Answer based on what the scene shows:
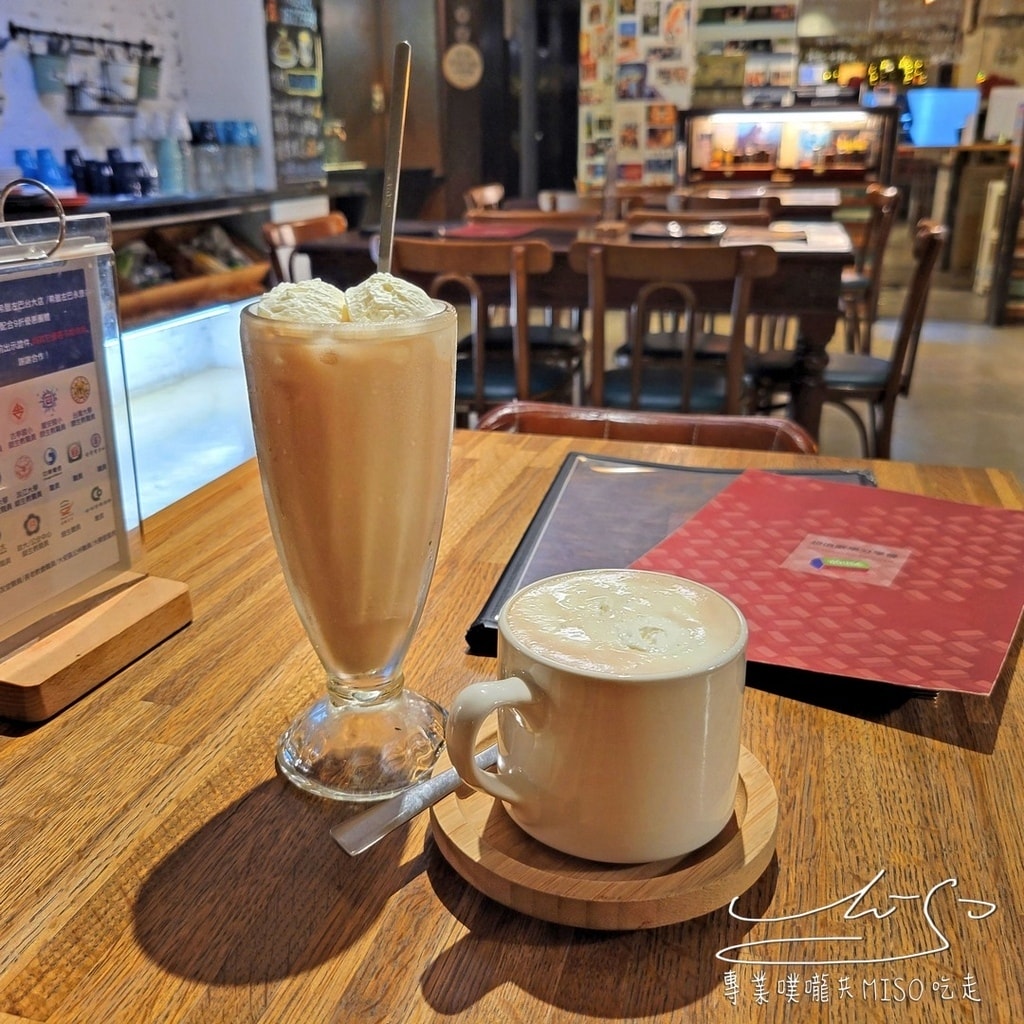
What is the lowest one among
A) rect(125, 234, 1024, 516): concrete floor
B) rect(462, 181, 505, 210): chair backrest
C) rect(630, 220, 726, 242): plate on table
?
rect(125, 234, 1024, 516): concrete floor

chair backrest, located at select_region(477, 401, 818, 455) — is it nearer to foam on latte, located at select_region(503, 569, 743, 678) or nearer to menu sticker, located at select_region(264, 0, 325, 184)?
foam on latte, located at select_region(503, 569, 743, 678)

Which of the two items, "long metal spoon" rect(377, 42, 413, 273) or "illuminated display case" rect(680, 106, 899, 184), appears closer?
"long metal spoon" rect(377, 42, 413, 273)

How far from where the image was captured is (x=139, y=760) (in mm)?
500

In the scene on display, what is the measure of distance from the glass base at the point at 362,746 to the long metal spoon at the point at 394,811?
0.02 meters

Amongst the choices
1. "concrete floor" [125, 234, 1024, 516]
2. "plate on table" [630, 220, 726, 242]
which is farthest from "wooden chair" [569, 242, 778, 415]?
"concrete floor" [125, 234, 1024, 516]

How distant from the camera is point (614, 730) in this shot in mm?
366

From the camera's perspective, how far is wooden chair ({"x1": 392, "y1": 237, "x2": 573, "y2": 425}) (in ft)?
7.12

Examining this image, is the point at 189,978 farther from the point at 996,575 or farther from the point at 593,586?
the point at 996,575

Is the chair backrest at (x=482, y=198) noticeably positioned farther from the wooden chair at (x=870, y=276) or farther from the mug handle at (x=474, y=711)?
the mug handle at (x=474, y=711)

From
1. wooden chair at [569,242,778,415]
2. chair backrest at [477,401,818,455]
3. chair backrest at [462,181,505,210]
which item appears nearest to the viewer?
chair backrest at [477,401,818,455]

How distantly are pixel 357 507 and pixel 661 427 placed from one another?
764 mm

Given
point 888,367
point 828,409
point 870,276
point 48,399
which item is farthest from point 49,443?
point 828,409

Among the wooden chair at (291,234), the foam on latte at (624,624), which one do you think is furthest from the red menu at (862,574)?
the wooden chair at (291,234)

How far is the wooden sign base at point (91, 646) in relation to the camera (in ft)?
1.73
